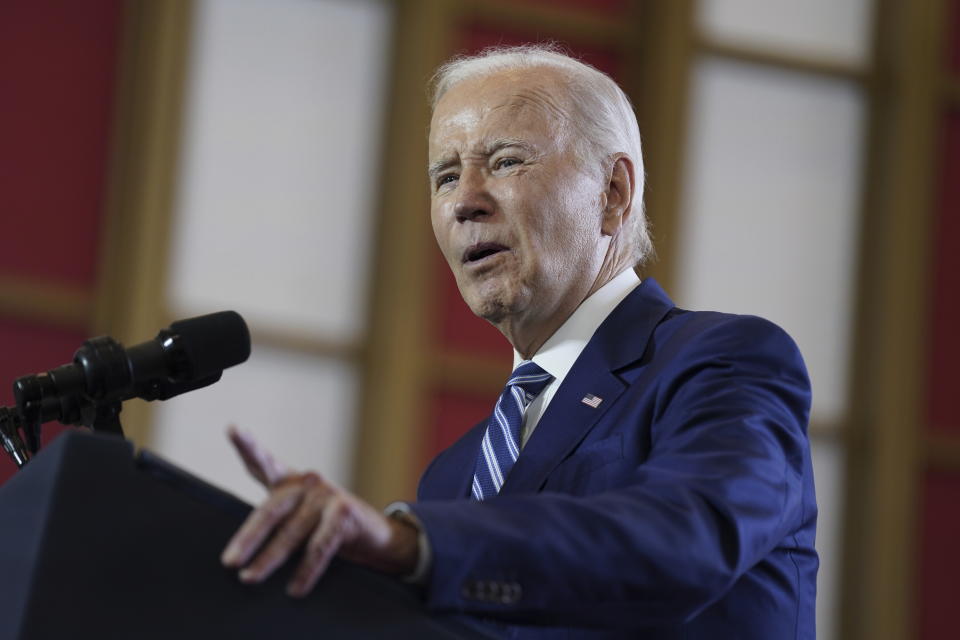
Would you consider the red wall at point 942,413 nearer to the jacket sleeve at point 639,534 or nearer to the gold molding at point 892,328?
the gold molding at point 892,328

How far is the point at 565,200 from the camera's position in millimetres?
2309

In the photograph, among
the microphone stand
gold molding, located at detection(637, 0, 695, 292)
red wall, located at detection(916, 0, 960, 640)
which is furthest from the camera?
red wall, located at detection(916, 0, 960, 640)

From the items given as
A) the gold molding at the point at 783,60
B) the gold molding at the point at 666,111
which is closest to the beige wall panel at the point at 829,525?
the gold molding at the point at 666,111

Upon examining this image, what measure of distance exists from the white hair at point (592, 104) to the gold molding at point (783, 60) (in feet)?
10.1

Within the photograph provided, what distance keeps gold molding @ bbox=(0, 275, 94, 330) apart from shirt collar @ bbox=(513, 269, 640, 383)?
8.79 feet

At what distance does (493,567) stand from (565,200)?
1.15m

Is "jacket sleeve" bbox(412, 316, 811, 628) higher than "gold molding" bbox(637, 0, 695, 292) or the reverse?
the reverse

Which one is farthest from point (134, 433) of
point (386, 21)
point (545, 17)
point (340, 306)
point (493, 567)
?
point (493, 567)

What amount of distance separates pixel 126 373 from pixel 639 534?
20.6 inches

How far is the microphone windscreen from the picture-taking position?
1.46 m

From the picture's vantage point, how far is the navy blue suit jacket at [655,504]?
4.13 feet

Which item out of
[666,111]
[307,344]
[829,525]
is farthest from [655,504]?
[829,525]

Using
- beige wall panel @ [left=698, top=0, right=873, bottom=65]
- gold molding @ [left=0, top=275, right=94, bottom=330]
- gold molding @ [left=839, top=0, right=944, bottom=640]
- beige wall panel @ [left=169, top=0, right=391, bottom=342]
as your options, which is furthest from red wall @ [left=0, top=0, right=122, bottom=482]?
gold molding @ [left=839, top=0, right=944, bottom=640]

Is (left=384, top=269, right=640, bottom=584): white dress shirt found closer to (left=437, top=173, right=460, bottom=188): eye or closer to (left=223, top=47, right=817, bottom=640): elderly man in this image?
(left=223, top=47, right=817, bottom=640): elderly man
